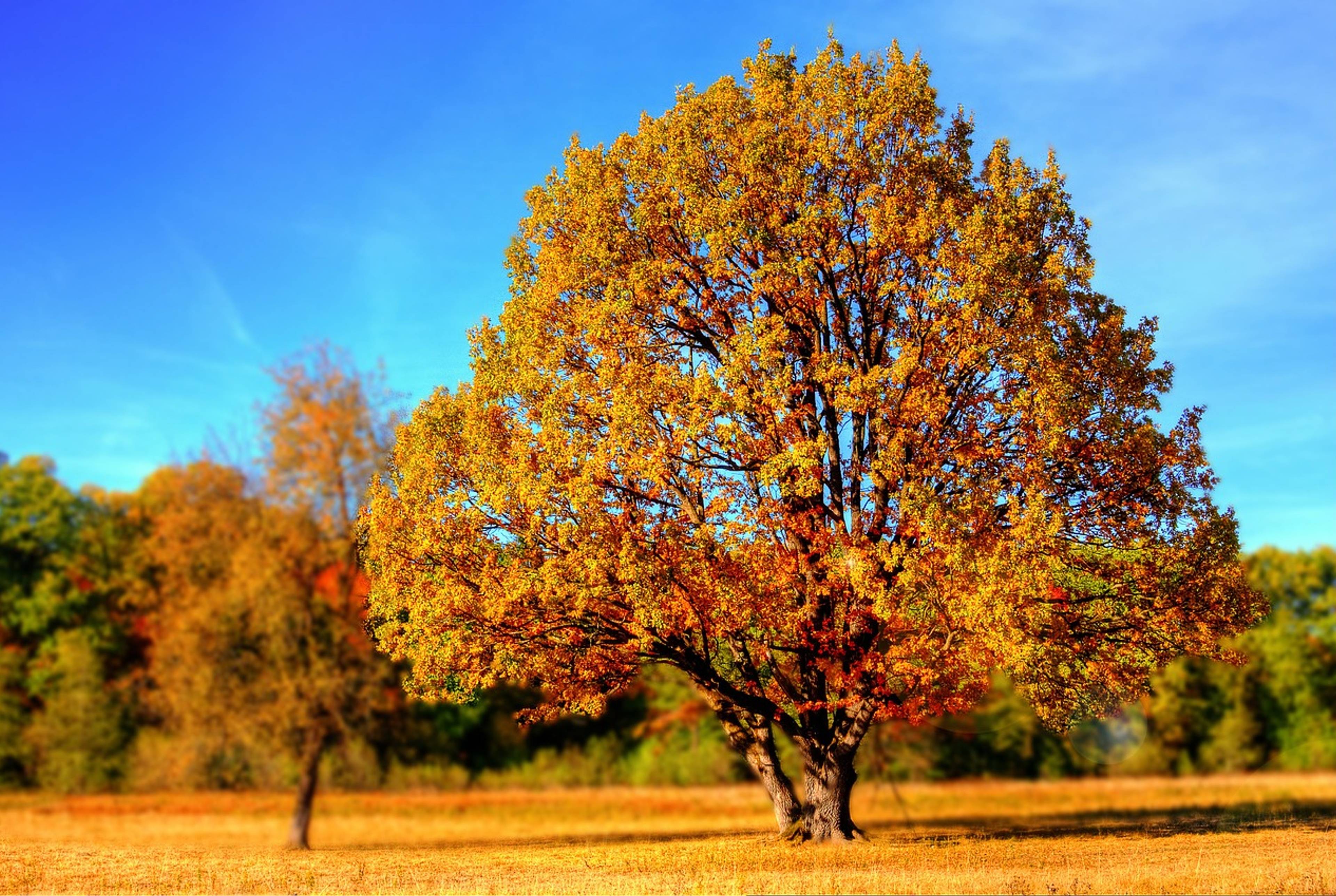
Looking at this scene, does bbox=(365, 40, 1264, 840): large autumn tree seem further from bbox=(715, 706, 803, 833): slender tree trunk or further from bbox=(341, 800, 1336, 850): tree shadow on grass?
bbox=(341, 800, 1336, 850): tree shadow on grass

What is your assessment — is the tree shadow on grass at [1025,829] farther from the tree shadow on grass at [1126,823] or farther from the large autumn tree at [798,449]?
the large autumn tree at [798,449]

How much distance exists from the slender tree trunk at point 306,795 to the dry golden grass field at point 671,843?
534 mm

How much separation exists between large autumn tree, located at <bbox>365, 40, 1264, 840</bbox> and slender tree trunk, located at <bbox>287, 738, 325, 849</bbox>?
365 inches

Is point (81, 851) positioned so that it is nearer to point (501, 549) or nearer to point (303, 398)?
point (501, 549)

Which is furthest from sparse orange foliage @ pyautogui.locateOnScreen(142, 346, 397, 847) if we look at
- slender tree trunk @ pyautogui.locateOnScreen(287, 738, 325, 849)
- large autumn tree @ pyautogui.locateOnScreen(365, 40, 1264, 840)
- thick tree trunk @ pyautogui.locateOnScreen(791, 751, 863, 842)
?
thick tree trunk @ pyautogui.locateOnScreen(791, 751, 863, 842)

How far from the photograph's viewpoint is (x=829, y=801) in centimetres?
2450

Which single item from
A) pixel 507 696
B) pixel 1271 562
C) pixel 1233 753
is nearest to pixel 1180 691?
pixel 1233 753

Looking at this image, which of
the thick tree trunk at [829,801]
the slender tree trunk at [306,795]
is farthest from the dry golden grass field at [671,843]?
the thick tree trunk at [829,801]

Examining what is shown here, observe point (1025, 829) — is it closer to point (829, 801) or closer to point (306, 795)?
point (829, 801)

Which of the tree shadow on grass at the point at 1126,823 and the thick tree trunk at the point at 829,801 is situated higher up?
the thick tree trunk at the point at 829,801

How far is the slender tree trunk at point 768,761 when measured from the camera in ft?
84.1

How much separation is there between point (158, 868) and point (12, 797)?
3043 centimetres

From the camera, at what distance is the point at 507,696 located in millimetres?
57938

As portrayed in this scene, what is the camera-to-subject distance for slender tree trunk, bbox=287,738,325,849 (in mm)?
31484
